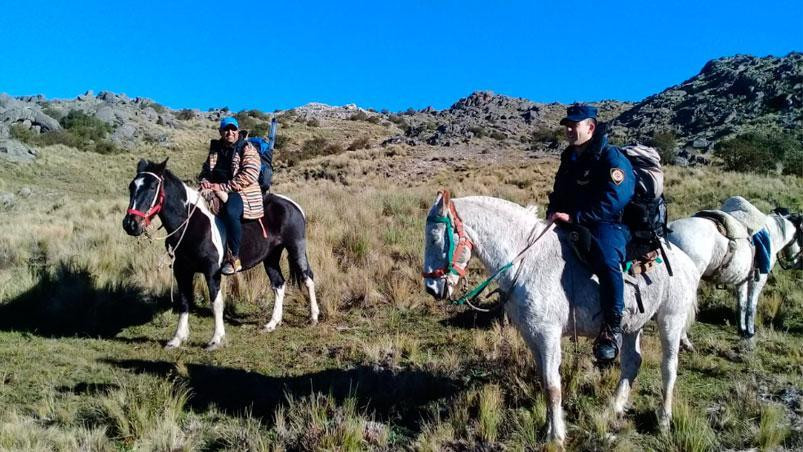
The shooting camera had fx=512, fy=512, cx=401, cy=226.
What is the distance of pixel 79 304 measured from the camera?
326 inches

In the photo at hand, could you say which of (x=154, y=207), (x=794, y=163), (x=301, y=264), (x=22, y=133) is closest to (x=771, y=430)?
(x=301, y=264)

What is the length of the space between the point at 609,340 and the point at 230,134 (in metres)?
5.67

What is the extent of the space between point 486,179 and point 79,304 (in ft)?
59.6

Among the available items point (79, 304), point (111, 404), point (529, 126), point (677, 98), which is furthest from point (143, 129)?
point (677, 98)

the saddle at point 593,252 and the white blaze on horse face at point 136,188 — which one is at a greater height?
the white blaze on horse face at point 136,188

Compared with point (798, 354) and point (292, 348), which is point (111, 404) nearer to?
point (292, 348)

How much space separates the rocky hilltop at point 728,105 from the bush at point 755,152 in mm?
6475

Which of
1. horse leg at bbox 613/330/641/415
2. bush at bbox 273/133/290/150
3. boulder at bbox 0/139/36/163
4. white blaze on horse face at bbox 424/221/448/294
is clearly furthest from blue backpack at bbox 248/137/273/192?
bush at bbox 273/133/290/150

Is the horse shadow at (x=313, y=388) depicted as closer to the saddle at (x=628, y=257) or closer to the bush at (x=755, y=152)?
the saddle at (x=628, y=257)

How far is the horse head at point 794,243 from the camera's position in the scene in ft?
24.9

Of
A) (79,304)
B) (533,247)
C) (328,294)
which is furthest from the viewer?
(328,294)

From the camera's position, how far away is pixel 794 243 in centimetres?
767

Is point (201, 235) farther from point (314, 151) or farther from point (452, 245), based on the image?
point (314, 151)

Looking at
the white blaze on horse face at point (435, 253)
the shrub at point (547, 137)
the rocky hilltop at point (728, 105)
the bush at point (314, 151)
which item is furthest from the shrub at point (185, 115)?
the white blaze on horse face at point (435, 253)
